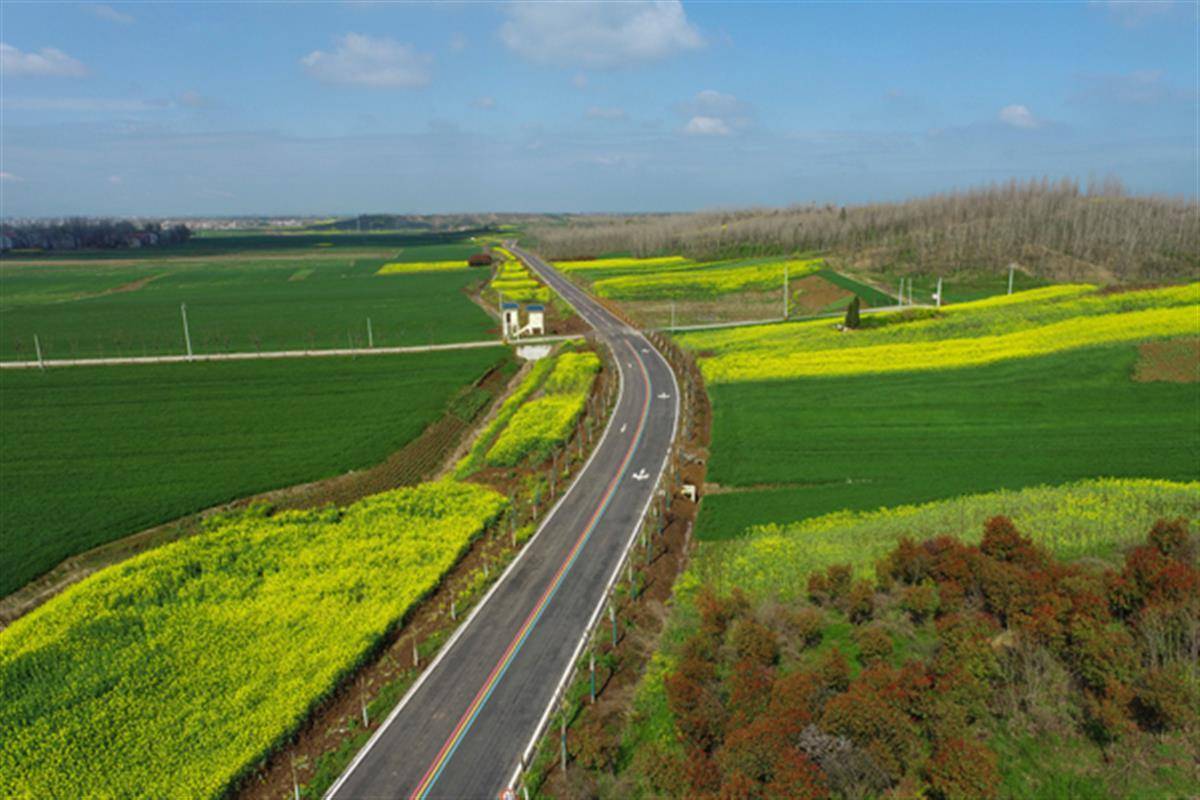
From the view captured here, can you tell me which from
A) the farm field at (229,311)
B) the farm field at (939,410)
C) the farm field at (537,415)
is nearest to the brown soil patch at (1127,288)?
the farm field at (939,410)

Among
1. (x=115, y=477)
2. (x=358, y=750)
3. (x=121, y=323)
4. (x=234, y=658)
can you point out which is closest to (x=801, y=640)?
(x=358, y=750)

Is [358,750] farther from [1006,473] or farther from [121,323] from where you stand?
[121,323]

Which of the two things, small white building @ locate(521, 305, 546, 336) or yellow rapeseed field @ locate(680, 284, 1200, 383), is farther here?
small white building @ locate(521, 305, 546, 336)

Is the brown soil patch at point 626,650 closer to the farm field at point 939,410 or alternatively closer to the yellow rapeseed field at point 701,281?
the farm field at point 939,410

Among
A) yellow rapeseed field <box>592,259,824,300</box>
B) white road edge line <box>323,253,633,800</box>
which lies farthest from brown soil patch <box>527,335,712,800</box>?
yellow rapeseed field <box>592,259,824,300</box>

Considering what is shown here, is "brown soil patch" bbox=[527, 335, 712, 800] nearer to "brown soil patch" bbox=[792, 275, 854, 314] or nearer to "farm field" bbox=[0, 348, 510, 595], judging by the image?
"farm field" bbox=[0, 348, 510, 595]

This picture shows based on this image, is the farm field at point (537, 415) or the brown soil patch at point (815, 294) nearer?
the farm field at point (537, 415)
